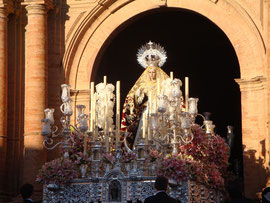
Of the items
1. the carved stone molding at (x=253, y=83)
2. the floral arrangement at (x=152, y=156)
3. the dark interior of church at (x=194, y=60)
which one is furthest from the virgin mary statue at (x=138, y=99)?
the floral arrangement at (x=152, y=156)

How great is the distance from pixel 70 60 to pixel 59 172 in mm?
5248

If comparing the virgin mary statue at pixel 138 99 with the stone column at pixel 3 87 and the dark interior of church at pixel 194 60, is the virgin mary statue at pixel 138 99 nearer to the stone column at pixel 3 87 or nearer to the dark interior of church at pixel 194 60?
the stone column at pixel 3 87

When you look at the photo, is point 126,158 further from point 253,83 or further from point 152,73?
point 253,83

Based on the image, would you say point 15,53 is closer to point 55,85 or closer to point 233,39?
point 55,85

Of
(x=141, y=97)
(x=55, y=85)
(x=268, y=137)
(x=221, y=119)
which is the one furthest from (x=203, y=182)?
(x=221, y=119)

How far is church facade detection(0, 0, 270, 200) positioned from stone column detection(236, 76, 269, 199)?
0.02m

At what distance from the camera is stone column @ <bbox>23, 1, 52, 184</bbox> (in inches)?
638

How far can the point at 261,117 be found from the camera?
51.2 ft

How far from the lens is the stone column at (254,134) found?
15375mm

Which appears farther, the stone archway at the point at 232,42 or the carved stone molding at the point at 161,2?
the carved stone molding at the point at 161,2

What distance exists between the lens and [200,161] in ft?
43.4

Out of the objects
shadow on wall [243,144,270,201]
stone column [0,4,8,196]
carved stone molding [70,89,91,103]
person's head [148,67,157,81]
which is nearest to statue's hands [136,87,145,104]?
person's head [148,67,157,81]

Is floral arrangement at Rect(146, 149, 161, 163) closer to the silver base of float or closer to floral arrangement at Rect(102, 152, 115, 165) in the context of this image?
the silver base of float

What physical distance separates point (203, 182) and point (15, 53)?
6.89 m
